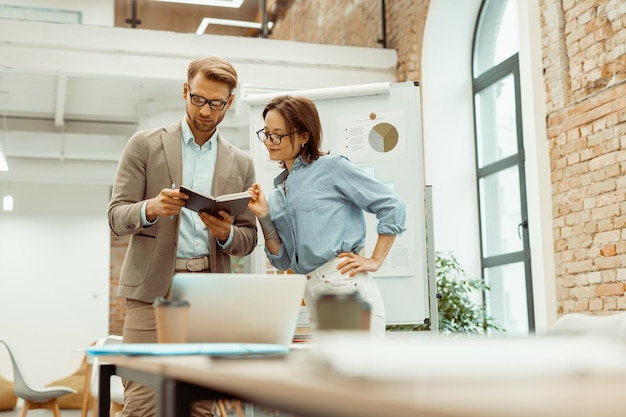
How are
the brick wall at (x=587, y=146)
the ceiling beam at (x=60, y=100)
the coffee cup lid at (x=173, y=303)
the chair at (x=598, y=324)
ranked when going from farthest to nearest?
the ceiling beam at (x=60, y=100), the brick wall at (x=587, y=146), the chair at (x=598, y=324), the coffee cup lid at (x=173, y=303)

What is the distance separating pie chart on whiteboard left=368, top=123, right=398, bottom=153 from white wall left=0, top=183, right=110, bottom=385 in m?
7.48

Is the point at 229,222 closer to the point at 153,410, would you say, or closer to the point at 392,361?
the point at 153,410

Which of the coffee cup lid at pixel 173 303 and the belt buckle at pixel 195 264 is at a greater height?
the belt buckle at pixel 195 264

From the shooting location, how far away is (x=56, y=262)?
10719 mm

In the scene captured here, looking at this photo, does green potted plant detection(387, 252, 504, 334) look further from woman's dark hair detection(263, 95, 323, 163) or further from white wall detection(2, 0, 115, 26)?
white wall detection(2, 0, 115, 26)

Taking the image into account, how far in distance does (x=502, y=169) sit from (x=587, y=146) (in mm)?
1647

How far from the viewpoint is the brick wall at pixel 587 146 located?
4059mm

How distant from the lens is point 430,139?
20.7ft

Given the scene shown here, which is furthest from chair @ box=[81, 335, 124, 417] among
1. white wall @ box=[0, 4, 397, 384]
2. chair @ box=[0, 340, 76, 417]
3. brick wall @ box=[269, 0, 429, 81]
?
brick wall @ box=[269, 0, 429, 81]

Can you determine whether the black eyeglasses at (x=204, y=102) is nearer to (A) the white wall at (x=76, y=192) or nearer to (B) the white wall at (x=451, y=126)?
(A) the white wall at (x=76, y=192)

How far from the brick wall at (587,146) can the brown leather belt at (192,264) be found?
8.75ft

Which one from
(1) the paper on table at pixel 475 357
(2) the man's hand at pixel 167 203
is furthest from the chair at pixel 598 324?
(1) the paper on table at pixel 475 357

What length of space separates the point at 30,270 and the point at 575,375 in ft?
35.7

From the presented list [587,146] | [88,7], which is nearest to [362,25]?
[88,7]
